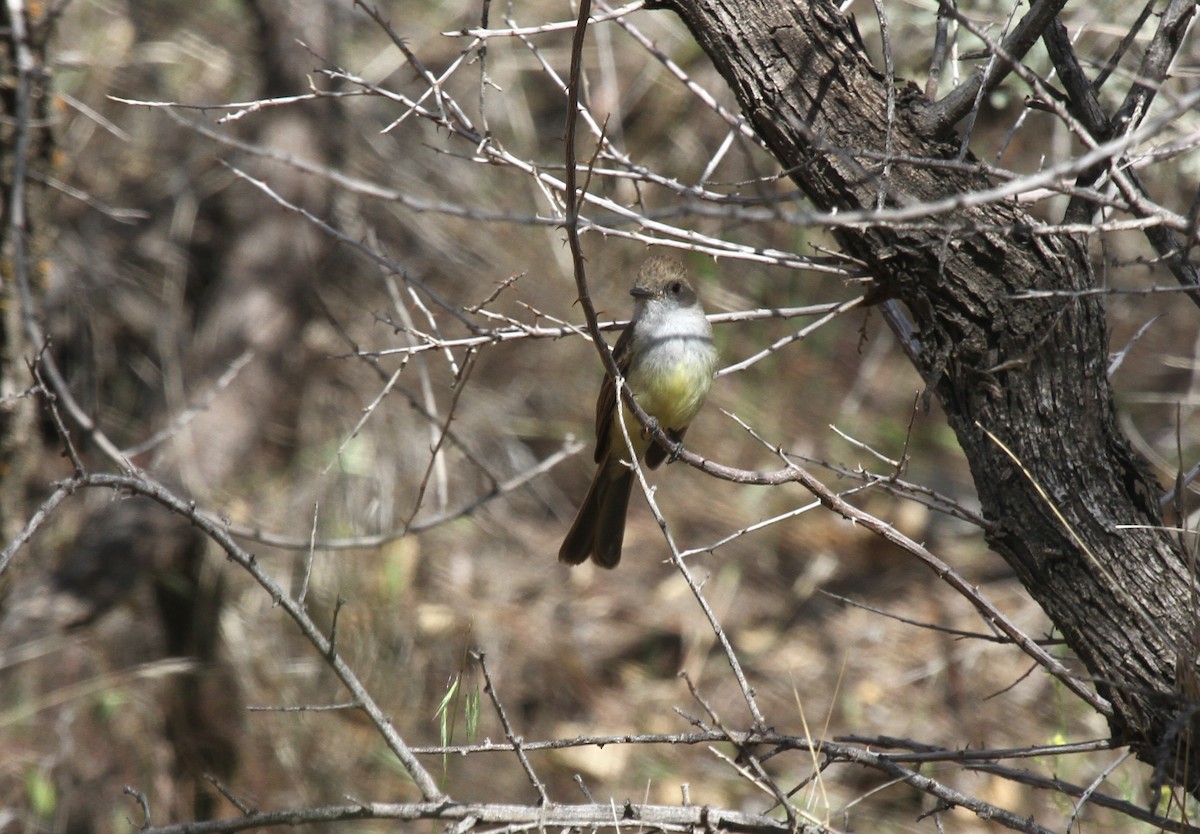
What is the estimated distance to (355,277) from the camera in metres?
7.47

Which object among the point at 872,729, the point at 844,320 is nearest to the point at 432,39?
the point at 844,320

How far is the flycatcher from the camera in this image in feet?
14.0

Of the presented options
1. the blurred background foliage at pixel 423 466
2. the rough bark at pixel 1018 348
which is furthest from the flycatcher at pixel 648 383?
the blurred background foliage at pixel 423 466

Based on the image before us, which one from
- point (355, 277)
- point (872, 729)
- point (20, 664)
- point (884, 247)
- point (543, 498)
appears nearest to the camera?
point (884, 247)

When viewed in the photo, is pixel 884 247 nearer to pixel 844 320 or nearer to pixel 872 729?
pixel 872 729

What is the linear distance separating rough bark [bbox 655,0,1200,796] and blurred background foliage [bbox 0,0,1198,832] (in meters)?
3.20

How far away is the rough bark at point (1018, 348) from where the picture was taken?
8.71 feet

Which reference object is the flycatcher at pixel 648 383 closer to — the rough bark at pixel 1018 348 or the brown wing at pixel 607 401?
the brown wing at pixel 607 401

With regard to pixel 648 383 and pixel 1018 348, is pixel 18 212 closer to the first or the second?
pixel 648 383

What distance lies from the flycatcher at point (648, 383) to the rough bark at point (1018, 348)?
1524 mm

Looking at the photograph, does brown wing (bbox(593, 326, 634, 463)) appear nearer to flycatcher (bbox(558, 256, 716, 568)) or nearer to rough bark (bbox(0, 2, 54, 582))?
flycatcher (bbox(558, 256, 716, 568))

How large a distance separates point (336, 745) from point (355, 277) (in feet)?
9.39

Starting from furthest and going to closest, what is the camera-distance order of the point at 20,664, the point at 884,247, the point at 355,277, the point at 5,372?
1. the point at 355,277
2. the point at 20,664
3. the point at 5,372
4. the point at 884,247

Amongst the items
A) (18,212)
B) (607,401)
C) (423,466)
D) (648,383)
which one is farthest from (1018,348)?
(423,466)
